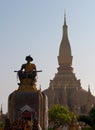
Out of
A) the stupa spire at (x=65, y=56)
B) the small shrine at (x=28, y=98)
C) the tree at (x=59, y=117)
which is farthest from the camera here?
the stupa spire at (x=65, y=56)

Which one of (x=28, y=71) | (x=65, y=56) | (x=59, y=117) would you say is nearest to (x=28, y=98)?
(x=28, y=71)

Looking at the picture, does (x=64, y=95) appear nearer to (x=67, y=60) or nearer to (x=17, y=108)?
(x=67, y=60)

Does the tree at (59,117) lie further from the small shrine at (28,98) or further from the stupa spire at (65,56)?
the stupa spire at (65,56)

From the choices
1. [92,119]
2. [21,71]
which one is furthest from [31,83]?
[92,119]

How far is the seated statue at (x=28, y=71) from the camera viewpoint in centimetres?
2563

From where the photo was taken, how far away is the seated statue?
84.1ft

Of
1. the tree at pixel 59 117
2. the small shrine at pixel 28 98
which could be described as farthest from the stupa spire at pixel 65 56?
the small shrine at pixel 28 98

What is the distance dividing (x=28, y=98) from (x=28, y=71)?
5.15ft

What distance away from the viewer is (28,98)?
25422 mm

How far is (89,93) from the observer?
71.1 meters

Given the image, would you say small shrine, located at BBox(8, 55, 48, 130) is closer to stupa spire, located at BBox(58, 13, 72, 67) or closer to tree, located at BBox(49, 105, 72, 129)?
tree, located at BBox(49, 105, 72, 129)

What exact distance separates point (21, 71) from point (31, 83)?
2.98 feet

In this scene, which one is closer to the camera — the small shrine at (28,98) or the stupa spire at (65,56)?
the small shrine at (28,98)

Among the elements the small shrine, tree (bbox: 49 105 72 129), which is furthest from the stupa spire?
the small shrine
